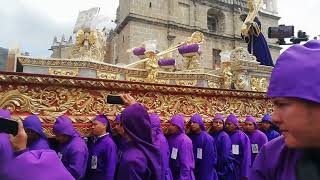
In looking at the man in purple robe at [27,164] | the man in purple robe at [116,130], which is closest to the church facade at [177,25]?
the man in purple robe at [116,130]

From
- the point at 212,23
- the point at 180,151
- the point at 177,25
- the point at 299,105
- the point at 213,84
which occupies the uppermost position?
the point at 212,23

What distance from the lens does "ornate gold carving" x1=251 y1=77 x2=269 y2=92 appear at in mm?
9117

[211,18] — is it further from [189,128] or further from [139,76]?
[189,128]

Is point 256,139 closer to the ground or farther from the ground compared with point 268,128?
closer to the ground

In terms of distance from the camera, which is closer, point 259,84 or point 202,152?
point 202,152

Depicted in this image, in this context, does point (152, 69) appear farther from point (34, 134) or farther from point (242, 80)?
point (34, 134)

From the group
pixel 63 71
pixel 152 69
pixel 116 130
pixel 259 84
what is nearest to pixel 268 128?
pixel 259 84

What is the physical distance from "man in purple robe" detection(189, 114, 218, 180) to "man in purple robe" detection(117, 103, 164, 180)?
122 inches

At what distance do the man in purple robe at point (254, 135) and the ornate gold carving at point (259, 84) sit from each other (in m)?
1.81

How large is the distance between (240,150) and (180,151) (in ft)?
5.69

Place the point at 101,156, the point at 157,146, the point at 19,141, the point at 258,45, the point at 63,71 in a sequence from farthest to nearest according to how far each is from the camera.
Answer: the point at 258,45 < the point at 63,71 < the point at 101,156 < the point at 157,146 < the point at 19,141

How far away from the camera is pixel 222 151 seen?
6832 mm

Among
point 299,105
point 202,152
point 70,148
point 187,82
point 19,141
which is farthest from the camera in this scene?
point 187,82

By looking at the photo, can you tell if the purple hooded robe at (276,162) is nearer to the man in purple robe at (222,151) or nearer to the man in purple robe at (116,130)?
the man in purple robe at (116,130)
